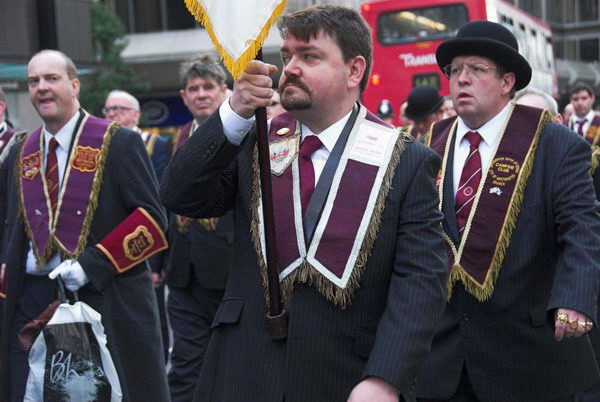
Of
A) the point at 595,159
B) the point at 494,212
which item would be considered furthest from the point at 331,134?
the point at 595,159

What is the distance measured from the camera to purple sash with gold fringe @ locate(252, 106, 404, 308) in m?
3.43

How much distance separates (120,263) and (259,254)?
2337mm

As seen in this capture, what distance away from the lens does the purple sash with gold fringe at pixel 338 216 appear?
3434 millimetres

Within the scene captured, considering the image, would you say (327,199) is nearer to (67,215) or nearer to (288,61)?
(288,61)

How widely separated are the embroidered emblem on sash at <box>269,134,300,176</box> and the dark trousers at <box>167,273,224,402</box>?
3.68 m

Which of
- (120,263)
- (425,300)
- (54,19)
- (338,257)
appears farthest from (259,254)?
(54,19)

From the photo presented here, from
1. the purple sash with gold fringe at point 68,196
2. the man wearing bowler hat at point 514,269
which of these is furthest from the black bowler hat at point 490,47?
the purple sash with gold fringe at point 68,196

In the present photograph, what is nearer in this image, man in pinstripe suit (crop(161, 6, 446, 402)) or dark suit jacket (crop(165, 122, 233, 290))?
man in pinstripe suit (crop(161, 6, 446, 402))

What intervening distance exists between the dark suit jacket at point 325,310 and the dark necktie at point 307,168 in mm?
201

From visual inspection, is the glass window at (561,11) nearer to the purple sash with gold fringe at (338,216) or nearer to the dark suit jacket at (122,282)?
the dark suit jacket at (122,282)

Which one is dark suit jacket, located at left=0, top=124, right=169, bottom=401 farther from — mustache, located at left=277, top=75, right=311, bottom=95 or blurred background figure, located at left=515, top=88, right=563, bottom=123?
blurred background figure, located at left=515, top=88, right=563, bottom=123

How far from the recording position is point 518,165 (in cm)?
492

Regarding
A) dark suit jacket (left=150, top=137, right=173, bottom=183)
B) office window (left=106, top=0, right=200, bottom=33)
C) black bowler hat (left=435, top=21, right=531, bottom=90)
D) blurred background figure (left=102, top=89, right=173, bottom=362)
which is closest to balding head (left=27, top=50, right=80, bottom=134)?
blurred background figure (left=102, top=89, right=173, bottom=362)

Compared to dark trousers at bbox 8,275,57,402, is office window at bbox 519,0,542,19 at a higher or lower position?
higher
